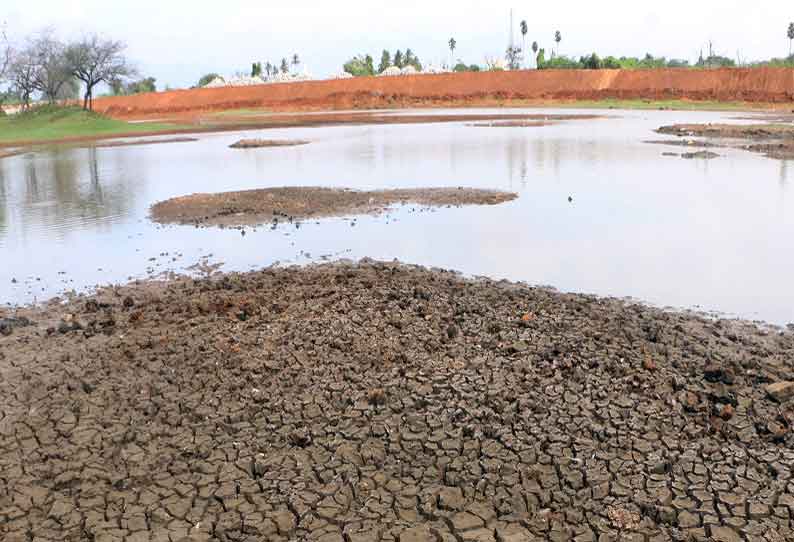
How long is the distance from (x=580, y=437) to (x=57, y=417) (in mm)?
4420

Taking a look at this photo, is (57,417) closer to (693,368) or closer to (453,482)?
(453,482)

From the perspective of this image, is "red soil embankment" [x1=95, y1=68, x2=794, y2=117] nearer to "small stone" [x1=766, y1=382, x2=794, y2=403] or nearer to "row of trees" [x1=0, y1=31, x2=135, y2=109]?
"row of trees" [x1=0, y1=31, x2=135, y2=109]

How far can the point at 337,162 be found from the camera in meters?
26.2

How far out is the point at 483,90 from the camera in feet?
276

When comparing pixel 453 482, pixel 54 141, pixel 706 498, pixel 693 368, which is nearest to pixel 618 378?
pixel 693 368

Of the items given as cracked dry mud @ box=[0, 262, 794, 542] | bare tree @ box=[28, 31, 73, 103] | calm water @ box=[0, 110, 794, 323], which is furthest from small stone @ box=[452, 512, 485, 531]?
bare tree @ box=[28, 31, 73, 103]

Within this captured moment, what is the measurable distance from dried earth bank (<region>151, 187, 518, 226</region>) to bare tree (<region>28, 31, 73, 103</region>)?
49973mm

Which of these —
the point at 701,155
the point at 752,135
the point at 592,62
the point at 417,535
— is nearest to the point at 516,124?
the point at 752,135

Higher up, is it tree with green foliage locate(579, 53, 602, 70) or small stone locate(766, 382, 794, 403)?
tree with green foliage locate(579, 53, 602, 70)

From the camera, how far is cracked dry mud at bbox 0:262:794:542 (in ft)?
16.2

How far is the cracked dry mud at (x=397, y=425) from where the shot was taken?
16.2 feet

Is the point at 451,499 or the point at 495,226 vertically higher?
the point at 495,226

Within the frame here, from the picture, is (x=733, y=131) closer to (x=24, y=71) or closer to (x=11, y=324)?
(x=11, y=324)

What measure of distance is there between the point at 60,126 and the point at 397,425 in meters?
51.1
